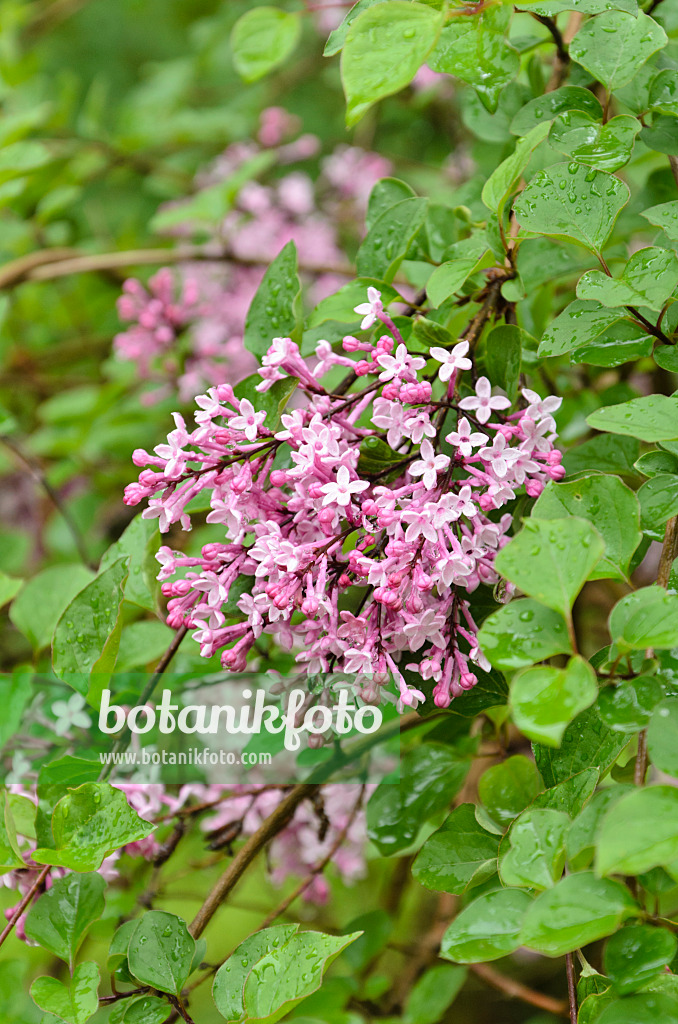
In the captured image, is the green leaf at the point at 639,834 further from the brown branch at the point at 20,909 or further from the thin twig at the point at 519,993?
the thin twig at the point at 519,993

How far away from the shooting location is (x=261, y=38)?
2.62ft

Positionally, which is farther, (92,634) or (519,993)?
(519,993)

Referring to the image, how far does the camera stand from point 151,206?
1.90 meters

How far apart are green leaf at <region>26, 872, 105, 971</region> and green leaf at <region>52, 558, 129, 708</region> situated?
130 millimetres

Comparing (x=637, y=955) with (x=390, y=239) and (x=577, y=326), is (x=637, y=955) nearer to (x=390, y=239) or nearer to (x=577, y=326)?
(x=577, y=326)

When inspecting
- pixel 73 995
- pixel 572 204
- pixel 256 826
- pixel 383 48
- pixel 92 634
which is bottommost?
pixel 256 826

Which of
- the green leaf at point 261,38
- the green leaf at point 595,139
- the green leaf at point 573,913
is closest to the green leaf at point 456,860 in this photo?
the green leaf at point 573,913

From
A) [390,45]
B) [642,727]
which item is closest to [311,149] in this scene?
[390,45]

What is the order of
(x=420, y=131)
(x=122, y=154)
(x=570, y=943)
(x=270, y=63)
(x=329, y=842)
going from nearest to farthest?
(x=570, y=943) → (x=270, y=63) → (x=329, y=842) → (x=122, y=154) → (x=420, y=131)

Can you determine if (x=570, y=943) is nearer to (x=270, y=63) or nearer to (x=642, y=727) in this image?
(x=642, y=727)

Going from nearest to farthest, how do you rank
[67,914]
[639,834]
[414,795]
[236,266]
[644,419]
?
[639,834] → [644,419] → [67,914] → [414,795] → [236,266]

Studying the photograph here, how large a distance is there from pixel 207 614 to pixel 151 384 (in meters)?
0.86

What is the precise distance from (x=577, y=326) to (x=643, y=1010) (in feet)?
1.33

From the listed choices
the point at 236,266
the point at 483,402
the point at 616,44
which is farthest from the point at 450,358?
the point at 236,266
